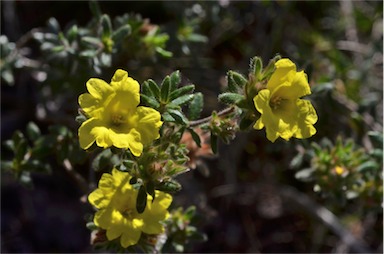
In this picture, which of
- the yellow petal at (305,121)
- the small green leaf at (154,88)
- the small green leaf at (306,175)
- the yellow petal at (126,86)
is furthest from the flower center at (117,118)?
the small green leaf at (306,175)

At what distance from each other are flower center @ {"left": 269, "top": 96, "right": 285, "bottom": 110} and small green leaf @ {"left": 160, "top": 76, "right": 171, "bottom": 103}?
0.52 meters

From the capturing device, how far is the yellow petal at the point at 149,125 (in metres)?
2.66

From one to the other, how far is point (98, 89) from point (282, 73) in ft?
2.88

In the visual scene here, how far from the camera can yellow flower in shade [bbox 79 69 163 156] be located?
8.64 feet

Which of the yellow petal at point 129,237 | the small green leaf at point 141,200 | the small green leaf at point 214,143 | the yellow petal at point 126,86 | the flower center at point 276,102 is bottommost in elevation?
the yellow petal at point 129,237

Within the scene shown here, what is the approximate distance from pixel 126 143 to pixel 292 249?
9.05 ft

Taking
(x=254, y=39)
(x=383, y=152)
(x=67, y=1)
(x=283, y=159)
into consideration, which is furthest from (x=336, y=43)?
(x=67, y=1)

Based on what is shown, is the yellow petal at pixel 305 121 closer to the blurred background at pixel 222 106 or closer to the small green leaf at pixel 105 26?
the blurred background at pixel 222 106

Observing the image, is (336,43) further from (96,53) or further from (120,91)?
(120,91)

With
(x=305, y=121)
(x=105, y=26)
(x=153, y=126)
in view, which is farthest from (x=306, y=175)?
(x=105, y=26)

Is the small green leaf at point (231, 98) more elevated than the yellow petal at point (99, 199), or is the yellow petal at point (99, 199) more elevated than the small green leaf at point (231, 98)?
the small green leaf at point (231, 98)

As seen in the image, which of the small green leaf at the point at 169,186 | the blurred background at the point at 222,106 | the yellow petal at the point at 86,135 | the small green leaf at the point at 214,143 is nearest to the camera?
the yellow petal at the point at 86,135

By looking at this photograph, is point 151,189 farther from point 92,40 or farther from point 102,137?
point 92,40

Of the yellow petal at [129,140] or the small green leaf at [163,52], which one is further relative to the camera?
the small green leaf at [163,52]
